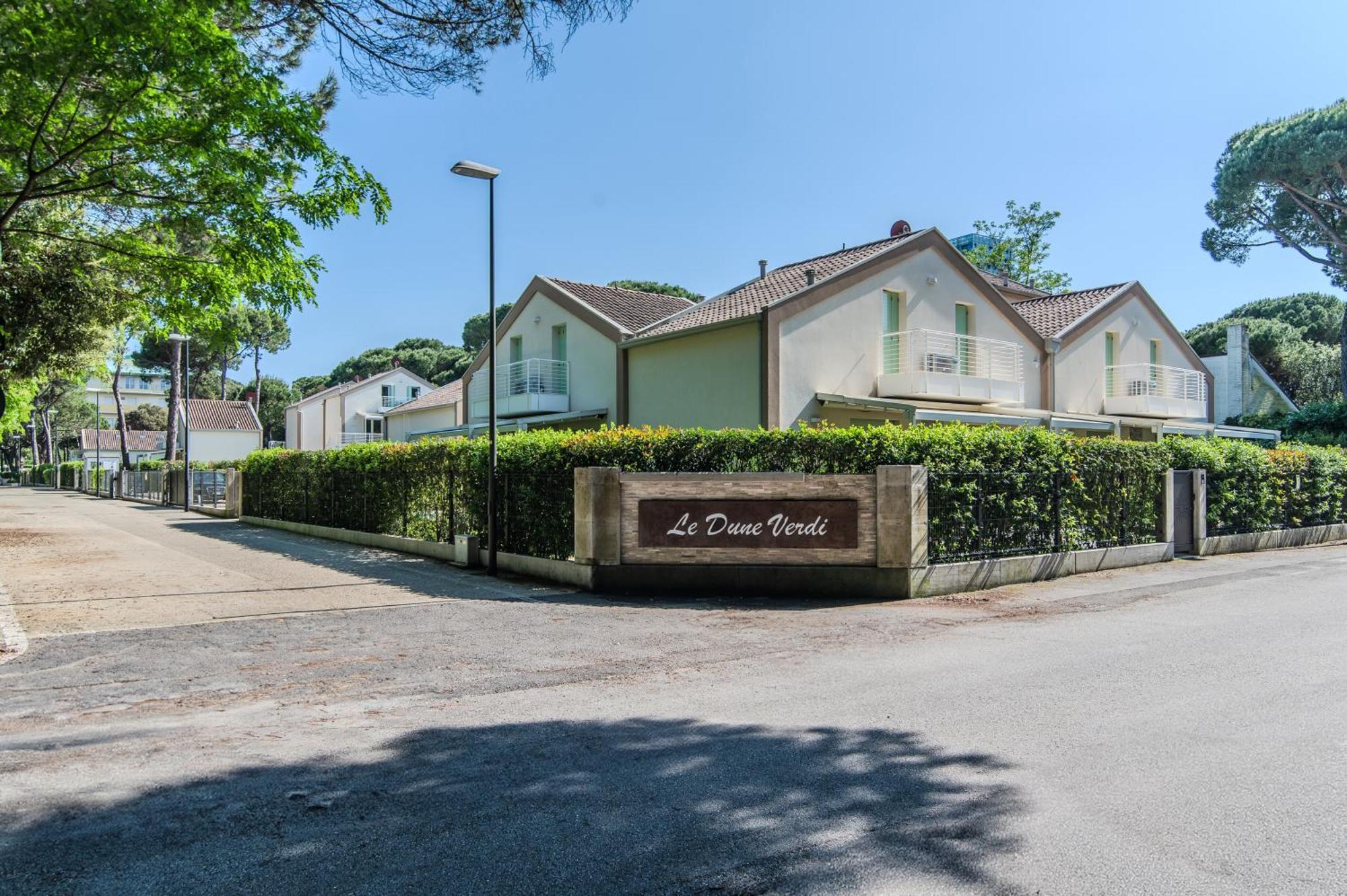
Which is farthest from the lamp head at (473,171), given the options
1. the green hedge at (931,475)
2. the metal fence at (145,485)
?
the metal fence at (145,485)

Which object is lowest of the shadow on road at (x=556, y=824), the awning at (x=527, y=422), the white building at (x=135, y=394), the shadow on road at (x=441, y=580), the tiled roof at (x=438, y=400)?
the shadow on road at (x=441, y=580)

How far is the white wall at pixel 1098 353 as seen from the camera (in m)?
25.7

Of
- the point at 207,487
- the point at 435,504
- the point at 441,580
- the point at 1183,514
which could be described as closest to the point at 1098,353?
the point at 1183,514

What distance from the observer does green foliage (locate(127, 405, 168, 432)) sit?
82812 mm

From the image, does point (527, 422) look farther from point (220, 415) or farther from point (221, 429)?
point (220, 415)

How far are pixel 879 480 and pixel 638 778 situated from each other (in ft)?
24.8

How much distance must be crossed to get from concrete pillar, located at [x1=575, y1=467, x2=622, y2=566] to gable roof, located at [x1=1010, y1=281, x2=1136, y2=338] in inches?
709

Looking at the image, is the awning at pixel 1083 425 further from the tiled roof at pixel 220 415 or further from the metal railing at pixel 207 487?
the tiled roof at pixel 220 415

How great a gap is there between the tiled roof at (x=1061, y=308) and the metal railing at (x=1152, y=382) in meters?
2.16

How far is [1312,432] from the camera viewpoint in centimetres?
3061

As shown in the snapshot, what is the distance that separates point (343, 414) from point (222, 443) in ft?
65.8

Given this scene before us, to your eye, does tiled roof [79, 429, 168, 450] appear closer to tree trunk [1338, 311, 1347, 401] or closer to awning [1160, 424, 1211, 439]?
awning [1160, 424, 1211, 439]

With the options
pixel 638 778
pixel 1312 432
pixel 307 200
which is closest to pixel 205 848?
pixel 638 778

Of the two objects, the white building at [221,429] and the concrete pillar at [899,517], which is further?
the white building at [221,429]
